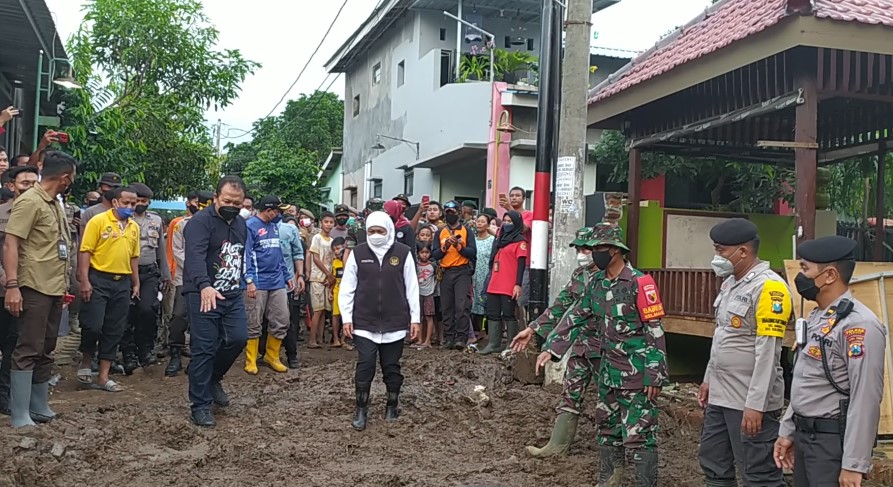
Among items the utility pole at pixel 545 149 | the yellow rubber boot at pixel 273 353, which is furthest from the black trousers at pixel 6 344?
the utility pole at pixel 545 149

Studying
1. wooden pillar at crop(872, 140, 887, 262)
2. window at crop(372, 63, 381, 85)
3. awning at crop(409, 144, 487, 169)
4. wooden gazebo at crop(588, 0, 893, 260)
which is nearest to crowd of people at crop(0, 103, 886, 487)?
wooden gazebo at crop(588, 0, 893, 260)

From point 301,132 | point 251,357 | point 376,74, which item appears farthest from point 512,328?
point 301,132

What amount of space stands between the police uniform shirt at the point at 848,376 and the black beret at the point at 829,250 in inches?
7.3

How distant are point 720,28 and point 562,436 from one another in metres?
4.81

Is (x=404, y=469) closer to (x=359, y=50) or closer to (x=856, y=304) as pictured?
(x=856, y=304)

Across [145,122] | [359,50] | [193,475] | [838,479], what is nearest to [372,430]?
[193,475]

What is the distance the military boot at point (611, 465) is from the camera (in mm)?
5277

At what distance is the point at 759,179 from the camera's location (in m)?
16.4

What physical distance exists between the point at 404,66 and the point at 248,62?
487 centimetres

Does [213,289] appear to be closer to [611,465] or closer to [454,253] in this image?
[611,465]

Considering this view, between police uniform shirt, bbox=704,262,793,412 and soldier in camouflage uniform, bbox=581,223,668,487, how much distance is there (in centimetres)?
50

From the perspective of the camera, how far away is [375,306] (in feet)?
23.1

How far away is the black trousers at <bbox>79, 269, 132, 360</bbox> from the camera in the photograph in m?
7.75

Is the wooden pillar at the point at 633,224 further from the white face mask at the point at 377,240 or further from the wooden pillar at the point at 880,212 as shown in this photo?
the white face mask at the point at 377,240
